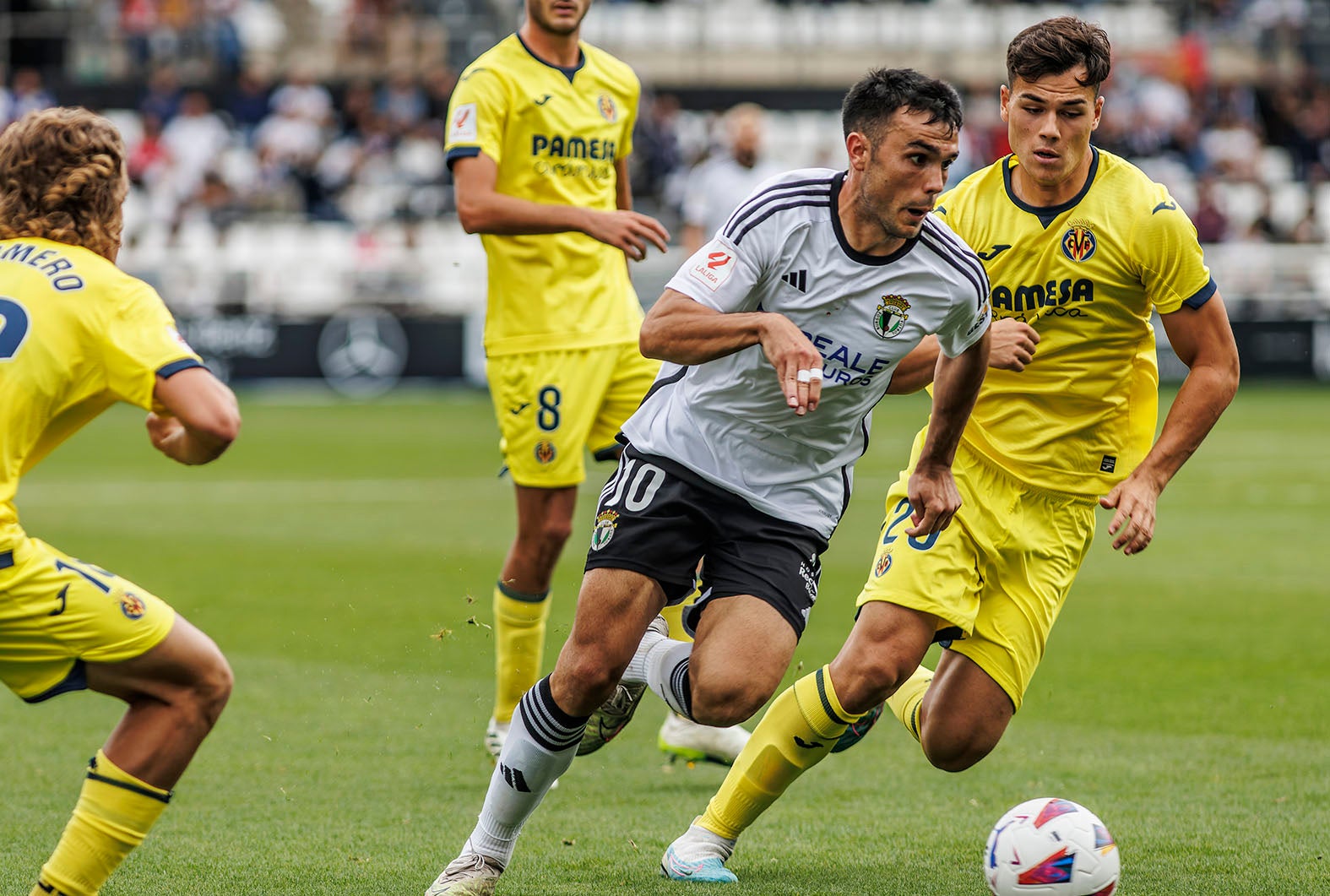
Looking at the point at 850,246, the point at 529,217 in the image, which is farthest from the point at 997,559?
→ the point at 529,217

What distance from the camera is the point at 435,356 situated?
2450cm

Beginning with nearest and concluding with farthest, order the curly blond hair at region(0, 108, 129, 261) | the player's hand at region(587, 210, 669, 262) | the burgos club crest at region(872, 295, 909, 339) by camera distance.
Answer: the curly blond hair at region(0, 108, 129, 261), the burgos club crest at region(872, 295, 909, 339), the player's hand at region(587, 210, 669, 262)

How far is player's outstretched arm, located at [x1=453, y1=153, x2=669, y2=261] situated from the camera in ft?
21.5

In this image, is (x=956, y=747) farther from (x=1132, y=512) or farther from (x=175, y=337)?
(x=175, y=337)

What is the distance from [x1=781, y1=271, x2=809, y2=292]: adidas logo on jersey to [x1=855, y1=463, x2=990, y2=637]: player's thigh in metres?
0.84

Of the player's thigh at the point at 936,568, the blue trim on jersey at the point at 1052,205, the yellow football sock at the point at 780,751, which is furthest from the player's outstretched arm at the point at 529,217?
the yellow football sock at the point at 780,751

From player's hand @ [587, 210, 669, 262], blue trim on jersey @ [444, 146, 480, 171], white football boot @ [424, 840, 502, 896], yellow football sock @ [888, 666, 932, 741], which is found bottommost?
yellow football sock @ [888, 666, 932, 741]

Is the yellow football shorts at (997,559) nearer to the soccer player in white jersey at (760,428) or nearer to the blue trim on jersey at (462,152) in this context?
the soccer player in white jersey at (760,428)

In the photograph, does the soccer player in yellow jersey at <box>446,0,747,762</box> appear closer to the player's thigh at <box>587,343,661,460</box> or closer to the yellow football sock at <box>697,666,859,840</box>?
the player's thigh at <box>587,343,661,460</box>

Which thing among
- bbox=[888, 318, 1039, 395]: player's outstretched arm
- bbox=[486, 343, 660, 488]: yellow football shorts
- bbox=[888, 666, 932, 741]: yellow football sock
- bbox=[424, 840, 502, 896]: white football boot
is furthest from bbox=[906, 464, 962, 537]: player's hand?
bbox=[486, 343, 660, 488]: yellow football shorts

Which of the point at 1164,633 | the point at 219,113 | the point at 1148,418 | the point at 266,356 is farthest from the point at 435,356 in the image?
the point at 1148,418

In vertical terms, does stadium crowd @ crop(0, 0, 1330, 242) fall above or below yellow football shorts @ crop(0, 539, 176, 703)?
below

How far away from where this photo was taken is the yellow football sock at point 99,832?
4293 millimetres

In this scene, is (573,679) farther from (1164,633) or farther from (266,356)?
(266,356)
